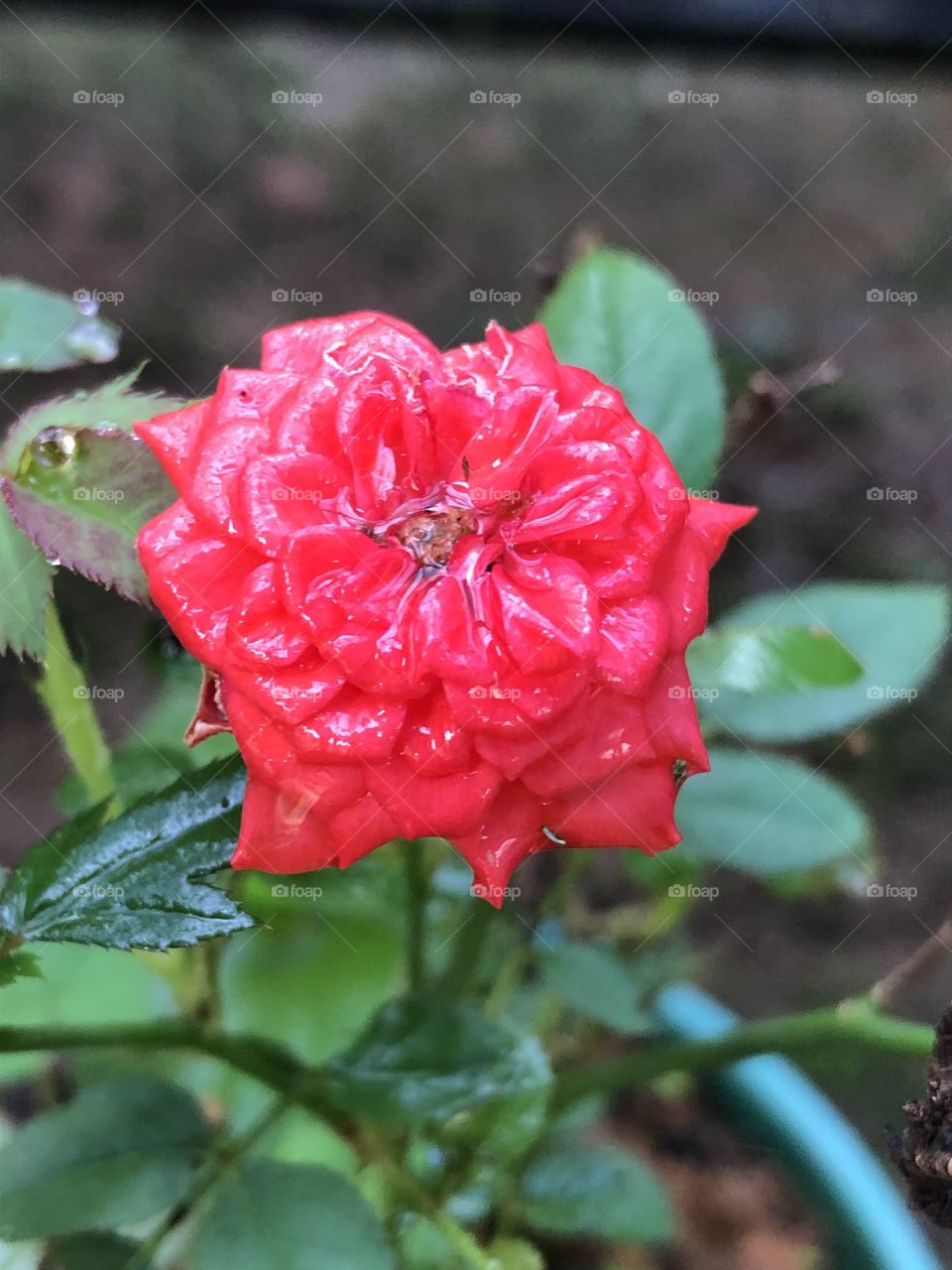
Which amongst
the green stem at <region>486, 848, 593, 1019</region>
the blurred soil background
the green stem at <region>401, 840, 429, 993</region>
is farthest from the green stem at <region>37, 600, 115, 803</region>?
the blurred soil background

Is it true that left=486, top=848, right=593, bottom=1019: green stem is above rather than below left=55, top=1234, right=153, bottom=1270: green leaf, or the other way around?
above

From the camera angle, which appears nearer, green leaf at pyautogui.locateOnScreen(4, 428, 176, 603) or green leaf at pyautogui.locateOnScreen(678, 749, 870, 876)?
green leaf at pyautogui.locateOnScreen(4, 428, 176, 603)

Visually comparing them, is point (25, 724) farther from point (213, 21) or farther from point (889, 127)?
point (889, 127)

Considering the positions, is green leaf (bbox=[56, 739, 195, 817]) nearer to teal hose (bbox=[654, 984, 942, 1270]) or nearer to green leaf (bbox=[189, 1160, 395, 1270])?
green leaf (bbox=[189, 1160, 395, 1270])

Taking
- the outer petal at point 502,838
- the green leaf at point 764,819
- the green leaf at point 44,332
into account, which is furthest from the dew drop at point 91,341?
the green leaf at point 764,819

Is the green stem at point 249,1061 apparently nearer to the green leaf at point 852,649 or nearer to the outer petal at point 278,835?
the outer petal at point 278,835

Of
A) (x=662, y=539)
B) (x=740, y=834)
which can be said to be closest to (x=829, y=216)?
(x=740, y=834)
